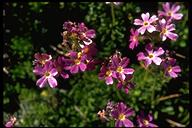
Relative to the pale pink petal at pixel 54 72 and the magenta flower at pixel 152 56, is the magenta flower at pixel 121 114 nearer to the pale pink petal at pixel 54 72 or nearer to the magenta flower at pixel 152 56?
the magenta flower at pixel 152 56

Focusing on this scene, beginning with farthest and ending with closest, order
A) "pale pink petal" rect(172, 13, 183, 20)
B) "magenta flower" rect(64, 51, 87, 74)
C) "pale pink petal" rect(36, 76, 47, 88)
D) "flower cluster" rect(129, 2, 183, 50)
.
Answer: "pale pink petal" rect(172, 13, 183, 20), "flower cluster" rect(129, 2, 183, 50), "pale pink petal" rect(36, 76, 47, 88), "magenta flower" rect(64, 51, 87, 74)

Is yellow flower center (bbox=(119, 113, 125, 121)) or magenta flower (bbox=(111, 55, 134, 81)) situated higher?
magenta flower (bbox=(111, 55, 134, 81))

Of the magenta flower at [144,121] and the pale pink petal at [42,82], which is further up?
the pale pink petal at [42,82]

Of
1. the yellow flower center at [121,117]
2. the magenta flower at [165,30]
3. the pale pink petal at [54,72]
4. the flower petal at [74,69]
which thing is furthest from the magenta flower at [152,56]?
the pale pink petal at [54,72]

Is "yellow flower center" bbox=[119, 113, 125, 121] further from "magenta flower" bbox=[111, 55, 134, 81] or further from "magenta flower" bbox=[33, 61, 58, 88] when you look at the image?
"magenta flower" bbox=[33, 61, 58, 88]

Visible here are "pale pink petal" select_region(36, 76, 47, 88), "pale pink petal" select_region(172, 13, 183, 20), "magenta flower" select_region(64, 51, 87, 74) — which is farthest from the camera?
"pale pink petal" select_region(172, 13, 183, 20)

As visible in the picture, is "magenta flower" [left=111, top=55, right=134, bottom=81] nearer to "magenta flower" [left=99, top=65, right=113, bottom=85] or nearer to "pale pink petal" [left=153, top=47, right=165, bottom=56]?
"magenta flower" [left=99, top=65, right=113, bottom=85]

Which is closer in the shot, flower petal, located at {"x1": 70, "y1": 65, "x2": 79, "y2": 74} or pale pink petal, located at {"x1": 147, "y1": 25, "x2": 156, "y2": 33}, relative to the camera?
flower petal, located at {"x1": 70, "y1": 65, "x2": 79, "y2": 74}

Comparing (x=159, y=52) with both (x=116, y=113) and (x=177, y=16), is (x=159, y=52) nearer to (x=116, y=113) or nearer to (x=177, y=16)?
(x=116, y=113)

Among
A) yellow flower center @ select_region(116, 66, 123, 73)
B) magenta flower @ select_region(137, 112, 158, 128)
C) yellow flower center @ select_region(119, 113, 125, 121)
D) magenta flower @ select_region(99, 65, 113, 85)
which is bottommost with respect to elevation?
magenta flower @ select_region(137, 112, 158, 128)

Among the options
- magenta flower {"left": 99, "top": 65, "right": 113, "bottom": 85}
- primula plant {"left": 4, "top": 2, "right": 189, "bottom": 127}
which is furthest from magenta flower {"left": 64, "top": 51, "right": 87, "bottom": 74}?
magenta flower {"left": 99, "top": 65, "right": 113, "bottom": 85}
